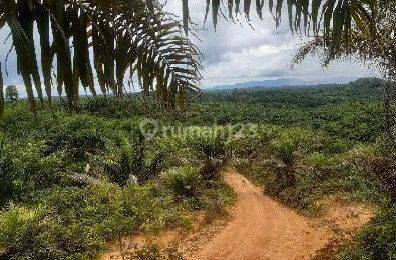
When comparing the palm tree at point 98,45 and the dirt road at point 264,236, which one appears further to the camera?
the dirt road at point 264,236

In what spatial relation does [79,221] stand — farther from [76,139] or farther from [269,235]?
[76,139]

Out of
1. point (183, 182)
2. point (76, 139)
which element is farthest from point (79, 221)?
point (76, 139)

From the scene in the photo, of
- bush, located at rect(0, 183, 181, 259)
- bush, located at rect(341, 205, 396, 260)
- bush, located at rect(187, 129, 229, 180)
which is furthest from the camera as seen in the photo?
bush, located at rect(187, 129, 229, 180)

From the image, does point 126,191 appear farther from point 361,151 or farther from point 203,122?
point 203,122

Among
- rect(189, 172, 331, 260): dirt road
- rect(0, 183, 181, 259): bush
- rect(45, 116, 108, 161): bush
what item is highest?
rect(45, 116, 108, 161): bush

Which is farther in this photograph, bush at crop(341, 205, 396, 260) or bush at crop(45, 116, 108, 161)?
bush at crop(45, 116, 108, 161)

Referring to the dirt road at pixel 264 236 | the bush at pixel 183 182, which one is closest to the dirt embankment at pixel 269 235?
the dirt road at pixel 264 236

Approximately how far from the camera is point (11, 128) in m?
17.6

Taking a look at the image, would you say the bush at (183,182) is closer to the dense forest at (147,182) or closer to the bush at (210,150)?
the dense forest at (147,182)

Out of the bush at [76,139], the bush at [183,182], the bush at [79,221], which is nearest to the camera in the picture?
the bush at [79,221]

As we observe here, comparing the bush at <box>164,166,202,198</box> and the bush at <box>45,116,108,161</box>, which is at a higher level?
the bush at <box>45,116,108,161</box>

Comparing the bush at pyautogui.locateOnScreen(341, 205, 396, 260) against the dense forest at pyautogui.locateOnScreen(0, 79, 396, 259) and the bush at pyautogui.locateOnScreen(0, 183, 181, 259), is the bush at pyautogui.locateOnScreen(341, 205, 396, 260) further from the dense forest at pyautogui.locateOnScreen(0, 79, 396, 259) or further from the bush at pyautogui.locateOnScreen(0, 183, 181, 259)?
the bush at pyautogui.locateOnScreen(0, 183, 181, 259)


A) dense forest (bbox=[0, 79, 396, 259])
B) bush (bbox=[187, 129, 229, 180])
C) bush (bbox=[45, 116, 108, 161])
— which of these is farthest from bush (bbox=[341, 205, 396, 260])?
bush (bbox=[45, 116, 108, 161])

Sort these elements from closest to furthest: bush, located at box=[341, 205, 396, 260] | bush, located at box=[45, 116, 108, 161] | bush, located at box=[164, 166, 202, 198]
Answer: bush, located at box=[341, 205, 396, 260]
bush, located at box=[164, 166, 202, 198]
bush, located at box=[45, 116, 108, 161]
